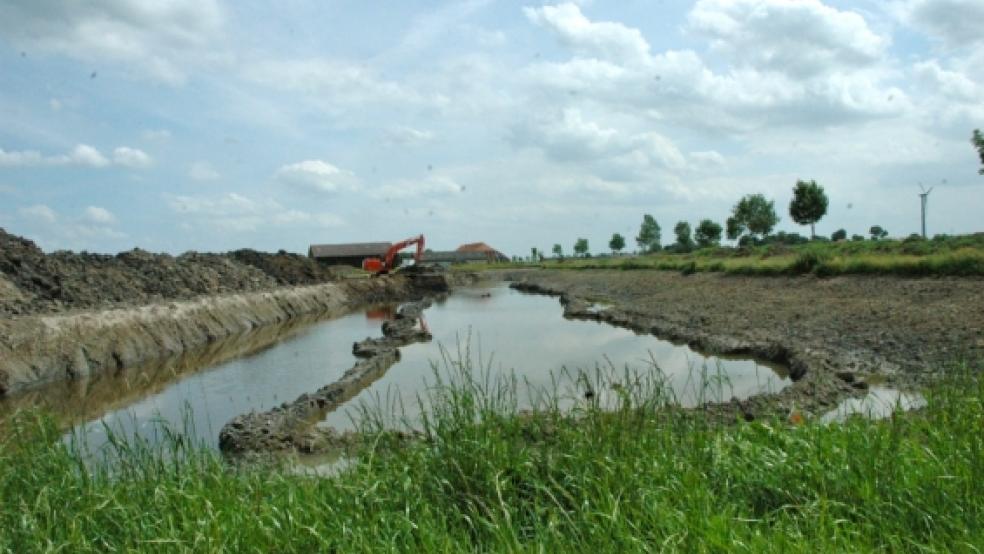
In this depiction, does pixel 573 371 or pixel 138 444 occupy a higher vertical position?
pixel 138 444

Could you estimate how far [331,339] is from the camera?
2284 centimetres

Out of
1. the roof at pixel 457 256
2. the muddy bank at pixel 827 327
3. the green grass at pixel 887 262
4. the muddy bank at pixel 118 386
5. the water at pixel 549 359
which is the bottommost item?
the water at pixel 549 359

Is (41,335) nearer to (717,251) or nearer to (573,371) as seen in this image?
(573,371)

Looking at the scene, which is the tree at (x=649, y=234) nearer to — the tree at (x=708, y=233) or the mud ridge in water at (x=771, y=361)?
the tree at (x=708, y=233)

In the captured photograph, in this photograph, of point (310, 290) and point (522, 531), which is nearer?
point (522, 531)

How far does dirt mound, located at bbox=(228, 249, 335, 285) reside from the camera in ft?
143

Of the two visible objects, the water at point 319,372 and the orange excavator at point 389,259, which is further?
the orange excavator at point 389,259

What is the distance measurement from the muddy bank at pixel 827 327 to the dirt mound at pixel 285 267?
21.9 meters

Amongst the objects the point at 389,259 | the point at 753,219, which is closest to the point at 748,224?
the point at 753,219

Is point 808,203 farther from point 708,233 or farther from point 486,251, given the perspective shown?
point 486,251

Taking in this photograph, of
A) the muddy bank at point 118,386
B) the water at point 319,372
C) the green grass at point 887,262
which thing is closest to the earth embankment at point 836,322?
the green grass at point 887,262

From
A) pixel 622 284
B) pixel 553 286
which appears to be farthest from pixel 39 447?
pixel 553 286

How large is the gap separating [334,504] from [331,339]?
1845 cm

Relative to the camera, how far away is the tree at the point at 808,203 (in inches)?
2195
